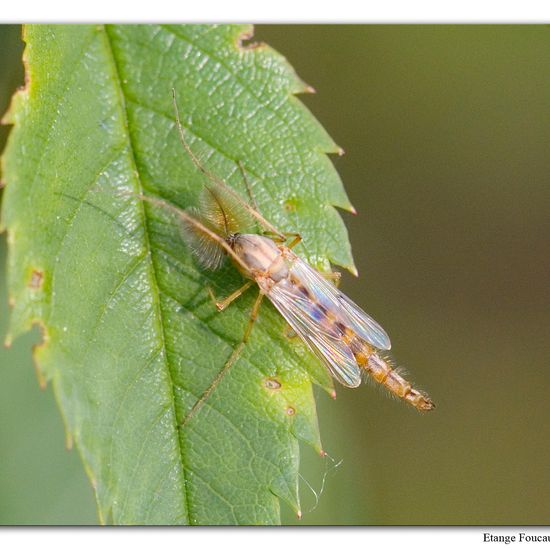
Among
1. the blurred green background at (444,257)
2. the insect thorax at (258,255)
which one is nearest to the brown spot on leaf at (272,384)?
the insect thorax at (258,255)

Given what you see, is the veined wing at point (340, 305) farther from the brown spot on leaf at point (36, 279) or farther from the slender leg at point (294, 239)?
the brown spot on leaf at point (36, 279)

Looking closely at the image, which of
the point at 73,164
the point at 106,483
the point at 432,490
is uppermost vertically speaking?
the point at 73,164

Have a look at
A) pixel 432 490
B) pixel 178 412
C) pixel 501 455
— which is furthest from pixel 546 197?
pixel 178 412

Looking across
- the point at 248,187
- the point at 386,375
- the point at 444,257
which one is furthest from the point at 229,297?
the point at 444,257

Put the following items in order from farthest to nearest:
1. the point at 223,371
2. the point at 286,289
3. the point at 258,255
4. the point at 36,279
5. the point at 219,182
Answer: the point at 286,289 < the point at 258,255 < the point at 219,182 < the point at 223,371 < the point at 36,279

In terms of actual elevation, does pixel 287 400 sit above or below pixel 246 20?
below

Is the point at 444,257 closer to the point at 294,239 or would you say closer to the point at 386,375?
the point at 386,375
